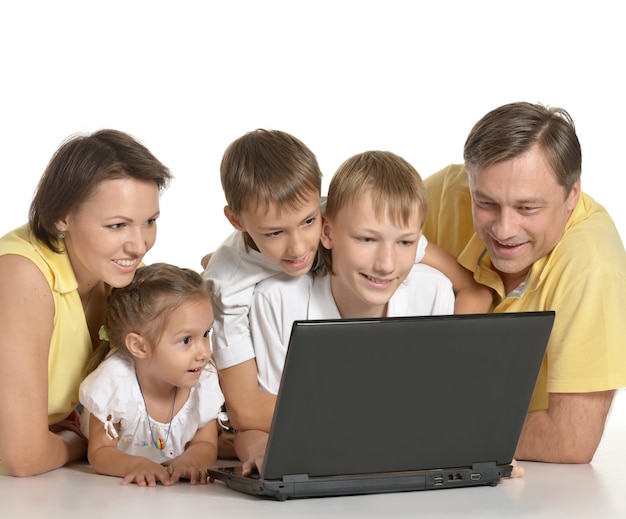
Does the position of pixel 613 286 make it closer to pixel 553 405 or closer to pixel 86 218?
pixel 553 405

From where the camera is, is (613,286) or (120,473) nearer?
(120,473)

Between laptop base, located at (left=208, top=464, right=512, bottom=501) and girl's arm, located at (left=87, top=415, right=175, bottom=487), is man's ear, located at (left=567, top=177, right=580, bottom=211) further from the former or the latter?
girl's arm, located at (left=87, top=415, right=175, bottom=487)

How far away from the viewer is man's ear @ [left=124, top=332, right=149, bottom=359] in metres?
3.06

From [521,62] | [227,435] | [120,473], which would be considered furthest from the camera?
[521,62]

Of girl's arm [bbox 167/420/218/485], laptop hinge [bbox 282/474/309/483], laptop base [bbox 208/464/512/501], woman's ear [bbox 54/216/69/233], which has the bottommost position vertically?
girl's arm [bbox 167/420/218/485]

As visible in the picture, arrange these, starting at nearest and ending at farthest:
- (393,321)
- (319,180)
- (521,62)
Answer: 1. (393,321)
2. (319,180)
3. (521,62)

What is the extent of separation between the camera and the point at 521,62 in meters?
5.86

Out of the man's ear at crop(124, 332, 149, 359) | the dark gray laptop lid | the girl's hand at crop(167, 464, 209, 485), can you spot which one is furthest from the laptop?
the man's ear at crop(124, 332, 149, 359)

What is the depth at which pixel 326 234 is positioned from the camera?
3152mm

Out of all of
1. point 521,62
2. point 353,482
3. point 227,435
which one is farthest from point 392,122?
point 353,482

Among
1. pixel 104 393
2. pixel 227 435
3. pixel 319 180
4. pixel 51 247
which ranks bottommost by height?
pixel 227 435

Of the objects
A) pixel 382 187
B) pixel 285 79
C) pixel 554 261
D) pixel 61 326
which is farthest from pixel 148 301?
pixel 285 79

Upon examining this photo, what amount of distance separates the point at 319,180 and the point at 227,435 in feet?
2.80

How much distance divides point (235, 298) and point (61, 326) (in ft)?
1.56
